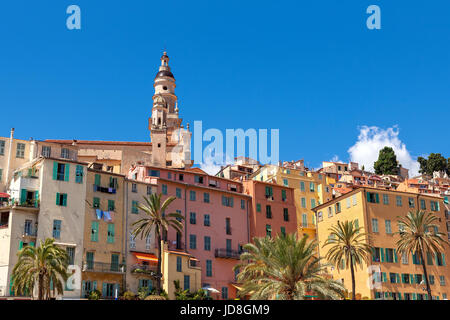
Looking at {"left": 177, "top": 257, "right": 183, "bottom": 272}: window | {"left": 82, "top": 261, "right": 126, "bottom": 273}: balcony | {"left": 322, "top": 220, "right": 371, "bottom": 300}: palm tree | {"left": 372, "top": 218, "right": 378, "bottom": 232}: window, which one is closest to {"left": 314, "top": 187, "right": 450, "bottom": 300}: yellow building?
{"left": 372, "top": 218, "right": 378, "bottom": 232}: window

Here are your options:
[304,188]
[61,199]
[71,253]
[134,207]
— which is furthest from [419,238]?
[61,199]

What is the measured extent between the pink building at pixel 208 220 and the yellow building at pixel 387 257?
480 inches

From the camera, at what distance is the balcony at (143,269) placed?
194 feet

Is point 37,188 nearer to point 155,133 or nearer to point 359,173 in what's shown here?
point 155,133

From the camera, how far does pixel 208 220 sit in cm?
6844

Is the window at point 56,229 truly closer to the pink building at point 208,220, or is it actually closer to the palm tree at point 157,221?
the palm tree at point 157,221

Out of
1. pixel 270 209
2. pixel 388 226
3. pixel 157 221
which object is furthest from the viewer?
pixel 270 209

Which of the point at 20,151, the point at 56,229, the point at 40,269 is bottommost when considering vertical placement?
the point at 40,269

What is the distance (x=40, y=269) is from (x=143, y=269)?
14.7m

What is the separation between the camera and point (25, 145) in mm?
65938

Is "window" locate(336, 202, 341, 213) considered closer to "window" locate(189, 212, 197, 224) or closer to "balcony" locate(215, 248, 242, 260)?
"balcony" locate(215, 248, 242, 260)

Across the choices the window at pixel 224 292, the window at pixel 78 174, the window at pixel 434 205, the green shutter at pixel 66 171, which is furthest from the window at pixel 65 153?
the window at pixel 434 205

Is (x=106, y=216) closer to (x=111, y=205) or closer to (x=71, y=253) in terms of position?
(x=111, y=205)

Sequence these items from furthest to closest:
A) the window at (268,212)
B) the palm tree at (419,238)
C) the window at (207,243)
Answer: the window at (268,212) < the window at (207,243) < the palm tree at (419,238)
